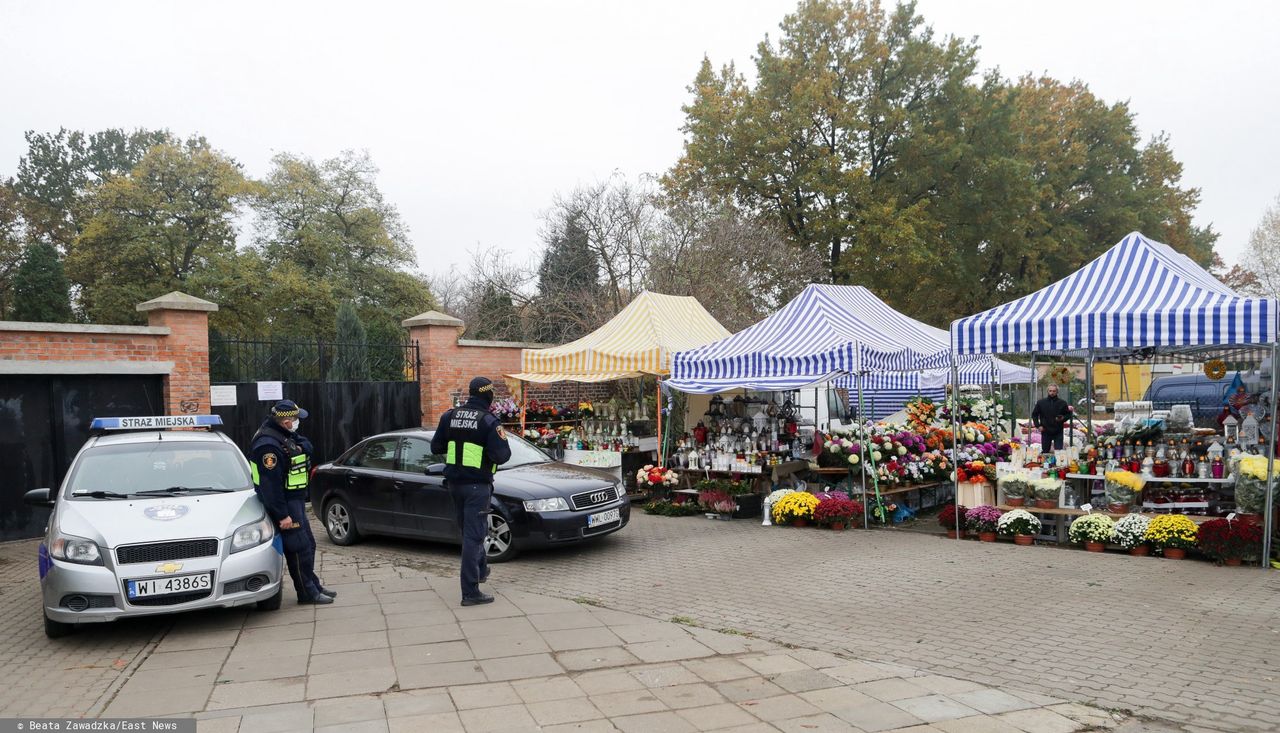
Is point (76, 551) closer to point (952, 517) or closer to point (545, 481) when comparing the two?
point (545, 481)

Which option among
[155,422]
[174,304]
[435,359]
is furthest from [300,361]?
[155,422]

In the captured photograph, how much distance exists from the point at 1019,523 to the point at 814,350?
3.25m

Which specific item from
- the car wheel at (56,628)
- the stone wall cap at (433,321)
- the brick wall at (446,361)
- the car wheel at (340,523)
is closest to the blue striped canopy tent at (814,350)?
the car wheel at (340,523)

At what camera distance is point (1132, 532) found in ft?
28.3

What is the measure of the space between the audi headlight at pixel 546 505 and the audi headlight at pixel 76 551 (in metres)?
3.86

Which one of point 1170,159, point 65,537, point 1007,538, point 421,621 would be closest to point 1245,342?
point 1007,538

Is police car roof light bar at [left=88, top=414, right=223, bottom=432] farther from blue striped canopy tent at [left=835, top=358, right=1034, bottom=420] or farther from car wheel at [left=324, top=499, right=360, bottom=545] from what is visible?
blue striped canopy tent at [left=835, top=358, right=1034, bottom=420]

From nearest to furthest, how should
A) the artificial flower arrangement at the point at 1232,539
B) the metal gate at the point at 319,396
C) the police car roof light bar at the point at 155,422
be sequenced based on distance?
the police car roof light bar at the point at 155,422 → the artificial flower arrangement at the point at 1232,539 → the metal gate at the point at 319,396

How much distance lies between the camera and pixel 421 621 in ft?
21.6

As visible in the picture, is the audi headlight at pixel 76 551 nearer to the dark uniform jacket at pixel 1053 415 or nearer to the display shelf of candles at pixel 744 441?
the display shelf of candles at pixel 744 441

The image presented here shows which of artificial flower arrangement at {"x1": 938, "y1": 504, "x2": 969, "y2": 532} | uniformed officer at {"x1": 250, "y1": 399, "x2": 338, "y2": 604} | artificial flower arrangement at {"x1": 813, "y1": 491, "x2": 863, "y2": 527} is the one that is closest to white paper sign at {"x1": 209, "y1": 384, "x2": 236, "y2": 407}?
uniformed officer at {"x1": 250, "y1": 399, "x2": 338, "y2": 604}

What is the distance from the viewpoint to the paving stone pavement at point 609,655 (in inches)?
180

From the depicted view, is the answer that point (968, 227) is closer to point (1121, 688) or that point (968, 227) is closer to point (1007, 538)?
point (1007, 538)

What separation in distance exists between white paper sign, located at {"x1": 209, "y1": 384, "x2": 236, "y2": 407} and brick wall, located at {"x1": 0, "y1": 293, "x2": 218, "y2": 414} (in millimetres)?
238
